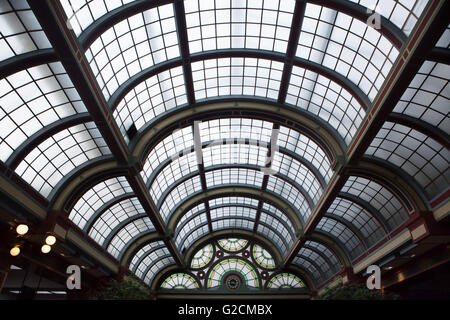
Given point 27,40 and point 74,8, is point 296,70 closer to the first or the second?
point 74,8

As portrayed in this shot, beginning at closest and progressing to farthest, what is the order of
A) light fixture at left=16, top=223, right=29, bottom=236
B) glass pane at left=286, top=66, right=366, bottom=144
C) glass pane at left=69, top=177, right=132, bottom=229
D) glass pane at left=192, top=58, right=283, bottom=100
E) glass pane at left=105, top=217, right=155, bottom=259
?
1. light fixture at left=16, top=223, right=29, bottom=236
2. glass pane at left=286, top=66, right=366, bottom=144
3. glass pane at left=192, top=58, right=283, bottom=100
4. glass pane at left=69, top=177, right=132, bottom=229
5. glass pane at left=105, top=217, right=155, bottom=259

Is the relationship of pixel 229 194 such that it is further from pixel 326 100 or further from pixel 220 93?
pixel 326 100

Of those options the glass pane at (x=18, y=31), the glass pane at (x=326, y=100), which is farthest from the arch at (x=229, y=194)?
the glass pane at (x=18, y=31)

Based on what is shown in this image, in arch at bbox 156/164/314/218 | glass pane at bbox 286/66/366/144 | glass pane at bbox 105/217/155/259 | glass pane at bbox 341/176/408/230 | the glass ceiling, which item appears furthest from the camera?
glass pane at bbox 105/217/155/259

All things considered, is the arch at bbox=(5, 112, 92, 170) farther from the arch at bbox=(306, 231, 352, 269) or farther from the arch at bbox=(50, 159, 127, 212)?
the arch at bbox=(306, 231, 352, 269)

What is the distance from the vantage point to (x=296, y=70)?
2600 cm

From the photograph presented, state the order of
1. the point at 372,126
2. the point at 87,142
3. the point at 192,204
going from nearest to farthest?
the point at 372,126, the point at 87,142, the point at 192,204

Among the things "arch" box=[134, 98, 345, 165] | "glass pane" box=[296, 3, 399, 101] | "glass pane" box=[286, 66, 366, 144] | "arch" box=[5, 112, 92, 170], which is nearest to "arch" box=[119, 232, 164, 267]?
"arch" box=[134, 98, 345, 165]

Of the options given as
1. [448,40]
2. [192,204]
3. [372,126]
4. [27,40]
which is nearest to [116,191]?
[192,204]

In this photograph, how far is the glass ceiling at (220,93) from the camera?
17828mm

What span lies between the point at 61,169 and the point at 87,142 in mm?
2971

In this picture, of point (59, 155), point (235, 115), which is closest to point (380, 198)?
point (235, 115)

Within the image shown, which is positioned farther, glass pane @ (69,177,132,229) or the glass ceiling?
glass pane @ (69,177,132,229)

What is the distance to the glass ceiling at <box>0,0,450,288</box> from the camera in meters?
17.8
